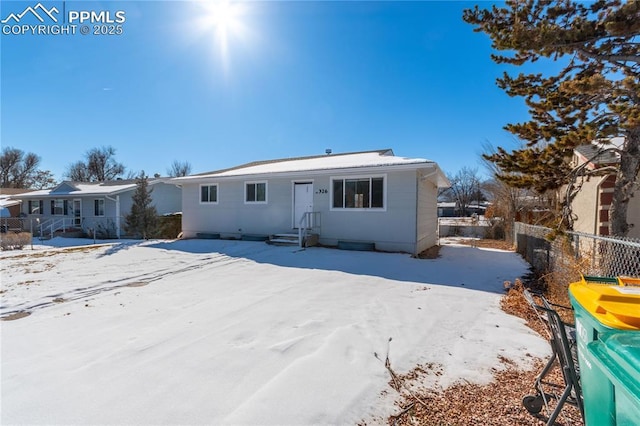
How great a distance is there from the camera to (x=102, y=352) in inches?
117

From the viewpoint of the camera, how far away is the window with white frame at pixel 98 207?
2103cm

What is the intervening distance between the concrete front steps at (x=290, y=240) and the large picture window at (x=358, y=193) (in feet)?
4.67

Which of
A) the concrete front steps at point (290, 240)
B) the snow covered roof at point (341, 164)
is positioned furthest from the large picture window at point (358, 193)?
the concrete front steps at point (290, 240)

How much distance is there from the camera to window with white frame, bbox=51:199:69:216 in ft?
73.9

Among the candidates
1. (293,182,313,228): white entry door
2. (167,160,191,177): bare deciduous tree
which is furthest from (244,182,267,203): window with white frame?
(167,160,191,177): bare deciduous tree

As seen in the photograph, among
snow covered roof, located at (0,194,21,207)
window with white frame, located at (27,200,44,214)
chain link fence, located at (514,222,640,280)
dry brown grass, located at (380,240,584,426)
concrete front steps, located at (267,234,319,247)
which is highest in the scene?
snow covered roof, located at (0,194,21,207)

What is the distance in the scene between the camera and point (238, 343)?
10.4 ft

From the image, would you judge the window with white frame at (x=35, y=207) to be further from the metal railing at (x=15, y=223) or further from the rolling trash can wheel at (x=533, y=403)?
the rolling trash can wheel at (x=533, y=403)

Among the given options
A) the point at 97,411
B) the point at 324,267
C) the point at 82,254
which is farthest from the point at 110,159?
the point at 97,411

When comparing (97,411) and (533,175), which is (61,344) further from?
(533,175)

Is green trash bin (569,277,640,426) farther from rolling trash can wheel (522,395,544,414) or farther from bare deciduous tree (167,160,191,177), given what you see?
bare deciduous tree (167,160,191,177)

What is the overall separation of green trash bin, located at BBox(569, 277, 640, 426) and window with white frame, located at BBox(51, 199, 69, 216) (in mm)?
29779

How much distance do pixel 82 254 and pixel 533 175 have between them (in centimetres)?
1407

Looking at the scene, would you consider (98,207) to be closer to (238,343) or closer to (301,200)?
(301,200)
